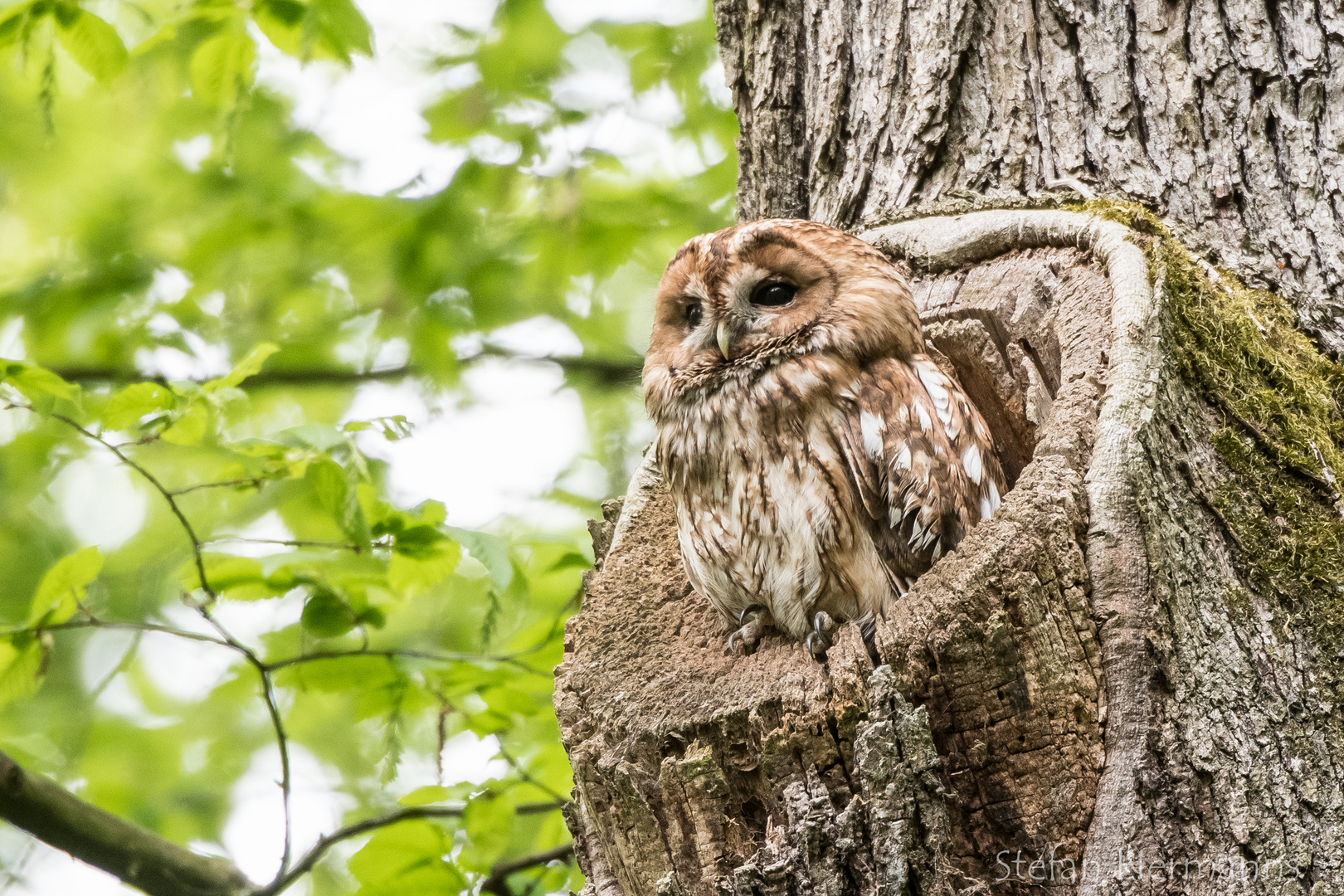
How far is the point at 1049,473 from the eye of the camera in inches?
57.7

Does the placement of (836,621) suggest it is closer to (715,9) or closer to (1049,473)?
(1049,473)

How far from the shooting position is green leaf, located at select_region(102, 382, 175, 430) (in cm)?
212

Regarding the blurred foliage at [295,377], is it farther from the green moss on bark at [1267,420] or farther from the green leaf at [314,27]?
the green moss on bark at [1267,420]

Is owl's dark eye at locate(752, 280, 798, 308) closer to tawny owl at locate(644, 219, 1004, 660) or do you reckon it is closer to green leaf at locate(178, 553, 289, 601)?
tawny owl at locate(644, 219, 1004, 660)

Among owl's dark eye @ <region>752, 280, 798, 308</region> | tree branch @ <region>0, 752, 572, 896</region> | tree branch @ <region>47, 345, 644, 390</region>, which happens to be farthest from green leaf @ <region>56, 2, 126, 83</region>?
owl's dark eye @ <region>752, 280, 798, 308</region>

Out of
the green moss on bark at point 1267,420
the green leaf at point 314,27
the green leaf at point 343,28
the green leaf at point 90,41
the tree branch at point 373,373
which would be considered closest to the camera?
the green moss on bark at point 1267,420

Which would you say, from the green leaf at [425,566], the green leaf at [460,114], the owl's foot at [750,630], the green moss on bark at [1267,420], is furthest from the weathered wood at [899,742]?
the green leaf at [460,114]

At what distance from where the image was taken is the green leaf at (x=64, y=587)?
2.26 meters

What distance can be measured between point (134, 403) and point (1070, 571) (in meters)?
1.86

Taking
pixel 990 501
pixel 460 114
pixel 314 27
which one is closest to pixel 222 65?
pixel 314 27

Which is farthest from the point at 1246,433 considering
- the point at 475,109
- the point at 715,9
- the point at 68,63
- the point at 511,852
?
the point at 68,63

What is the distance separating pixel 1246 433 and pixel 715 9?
176 cm

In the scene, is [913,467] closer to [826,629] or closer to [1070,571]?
[826,629]

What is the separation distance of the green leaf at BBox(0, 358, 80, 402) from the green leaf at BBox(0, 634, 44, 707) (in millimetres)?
667
